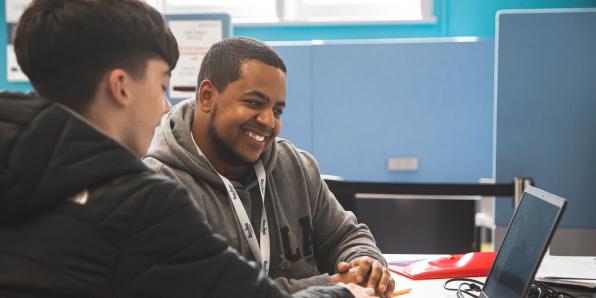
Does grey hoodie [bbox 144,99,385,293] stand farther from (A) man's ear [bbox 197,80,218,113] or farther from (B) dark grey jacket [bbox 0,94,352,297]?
(B) dark grey jacket [bbox 0,94,352,297]

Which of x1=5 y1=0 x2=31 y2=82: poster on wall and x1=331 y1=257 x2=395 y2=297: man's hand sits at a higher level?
x1=5 y1=0 x2=31 y2=82: poster on wall

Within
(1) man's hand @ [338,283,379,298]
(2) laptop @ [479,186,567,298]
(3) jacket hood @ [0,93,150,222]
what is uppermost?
(3) jacket hood @ [0,93,150,222]

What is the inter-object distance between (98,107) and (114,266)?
250 millimetres

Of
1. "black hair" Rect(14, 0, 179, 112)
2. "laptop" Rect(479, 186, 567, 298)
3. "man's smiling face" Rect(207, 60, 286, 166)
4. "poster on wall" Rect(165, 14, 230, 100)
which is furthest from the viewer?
"poster on wall" Rect(165, 14, 230, 100)

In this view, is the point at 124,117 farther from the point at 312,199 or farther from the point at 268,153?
the point at 312,199

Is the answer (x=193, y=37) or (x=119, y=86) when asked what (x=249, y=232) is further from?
(x=193, y=37)

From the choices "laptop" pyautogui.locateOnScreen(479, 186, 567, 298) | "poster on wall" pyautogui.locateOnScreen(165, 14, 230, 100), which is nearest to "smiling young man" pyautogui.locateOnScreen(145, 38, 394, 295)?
"laptop" pyautogui.locateOnScreen(479, 186, 567, 298)

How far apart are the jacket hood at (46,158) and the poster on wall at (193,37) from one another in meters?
2.02

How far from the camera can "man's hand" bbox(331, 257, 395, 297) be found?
1523mm

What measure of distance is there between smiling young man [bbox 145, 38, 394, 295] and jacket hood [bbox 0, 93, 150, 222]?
72cm

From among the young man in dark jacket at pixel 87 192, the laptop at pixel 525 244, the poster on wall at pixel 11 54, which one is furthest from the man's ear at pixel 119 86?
the poster on wall at pixel 11 54

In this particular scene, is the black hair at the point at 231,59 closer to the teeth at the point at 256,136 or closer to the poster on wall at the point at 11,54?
the teeth at the point at 256,136

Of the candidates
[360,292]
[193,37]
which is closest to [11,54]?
[193,37]

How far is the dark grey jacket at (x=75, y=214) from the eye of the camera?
0.81m
